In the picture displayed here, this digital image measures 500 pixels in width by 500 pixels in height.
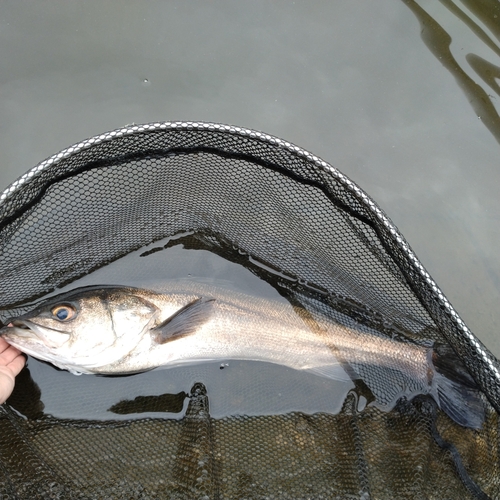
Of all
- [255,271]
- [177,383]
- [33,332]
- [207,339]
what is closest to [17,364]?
[33,332]

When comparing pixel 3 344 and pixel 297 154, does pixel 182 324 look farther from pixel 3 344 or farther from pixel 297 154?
pixel 297 154

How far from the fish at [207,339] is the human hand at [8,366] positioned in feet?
0.63

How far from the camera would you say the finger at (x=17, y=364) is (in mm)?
2752

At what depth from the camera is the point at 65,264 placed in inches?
121

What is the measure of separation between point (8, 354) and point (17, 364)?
0.32 feet

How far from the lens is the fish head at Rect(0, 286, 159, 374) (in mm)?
2621

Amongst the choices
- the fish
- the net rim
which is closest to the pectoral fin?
the fish

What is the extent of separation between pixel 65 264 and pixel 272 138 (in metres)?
1.69

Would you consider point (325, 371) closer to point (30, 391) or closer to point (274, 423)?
point (274, 423)

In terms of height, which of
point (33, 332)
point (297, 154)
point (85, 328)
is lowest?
point (33, 332)

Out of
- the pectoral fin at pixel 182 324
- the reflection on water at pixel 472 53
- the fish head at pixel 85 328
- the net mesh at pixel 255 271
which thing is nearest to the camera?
the net mesh at pixel 255 271

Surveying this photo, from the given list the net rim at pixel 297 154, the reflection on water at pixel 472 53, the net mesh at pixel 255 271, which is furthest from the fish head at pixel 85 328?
the reflection on water at pixel 472 53

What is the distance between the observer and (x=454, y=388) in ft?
9.38

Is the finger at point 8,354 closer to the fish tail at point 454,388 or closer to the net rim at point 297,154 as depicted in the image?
the net rim at point 297,154
